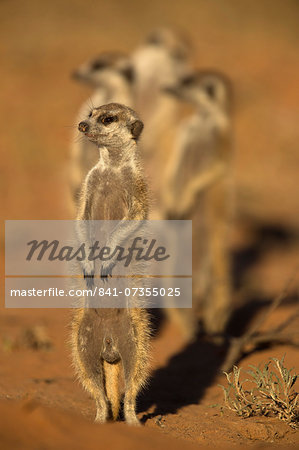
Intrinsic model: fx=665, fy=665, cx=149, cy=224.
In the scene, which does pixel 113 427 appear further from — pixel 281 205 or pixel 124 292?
pixel 281 205

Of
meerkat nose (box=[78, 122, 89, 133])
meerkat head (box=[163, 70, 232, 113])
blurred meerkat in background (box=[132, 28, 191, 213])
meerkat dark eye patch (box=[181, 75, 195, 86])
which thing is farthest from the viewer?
blurred meerkat in background (box=[132, 28, 191, 213])

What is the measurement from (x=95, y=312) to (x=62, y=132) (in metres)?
9.92

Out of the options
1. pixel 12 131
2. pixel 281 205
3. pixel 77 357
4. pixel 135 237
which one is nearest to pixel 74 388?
pixel 77 357

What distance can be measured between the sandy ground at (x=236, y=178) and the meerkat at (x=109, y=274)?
24 centimetres

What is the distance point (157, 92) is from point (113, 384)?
5844mm

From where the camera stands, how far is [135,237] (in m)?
3.87

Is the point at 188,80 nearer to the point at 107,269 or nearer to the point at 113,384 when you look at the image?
the point at 107,269

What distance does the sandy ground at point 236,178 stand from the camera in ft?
11.9

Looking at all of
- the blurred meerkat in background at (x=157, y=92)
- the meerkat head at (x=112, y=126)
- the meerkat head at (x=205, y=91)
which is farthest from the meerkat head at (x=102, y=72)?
the meerkat head at (x=112, y=126)

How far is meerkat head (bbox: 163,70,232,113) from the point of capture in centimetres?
704

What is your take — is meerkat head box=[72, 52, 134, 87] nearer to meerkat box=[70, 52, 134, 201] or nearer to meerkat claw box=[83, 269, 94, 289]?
meerkat box=[70, 52, 134, 201]

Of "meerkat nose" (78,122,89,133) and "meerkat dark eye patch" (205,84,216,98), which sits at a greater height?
"meerkat dark eye patch" (205,84,216,98)

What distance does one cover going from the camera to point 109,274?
379 cm

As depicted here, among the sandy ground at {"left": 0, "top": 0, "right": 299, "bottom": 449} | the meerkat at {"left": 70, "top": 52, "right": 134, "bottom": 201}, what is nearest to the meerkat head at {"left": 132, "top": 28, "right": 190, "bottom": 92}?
the meerkat at {"left": 70, "top": 52, "right": 134, "bottom": 201}
